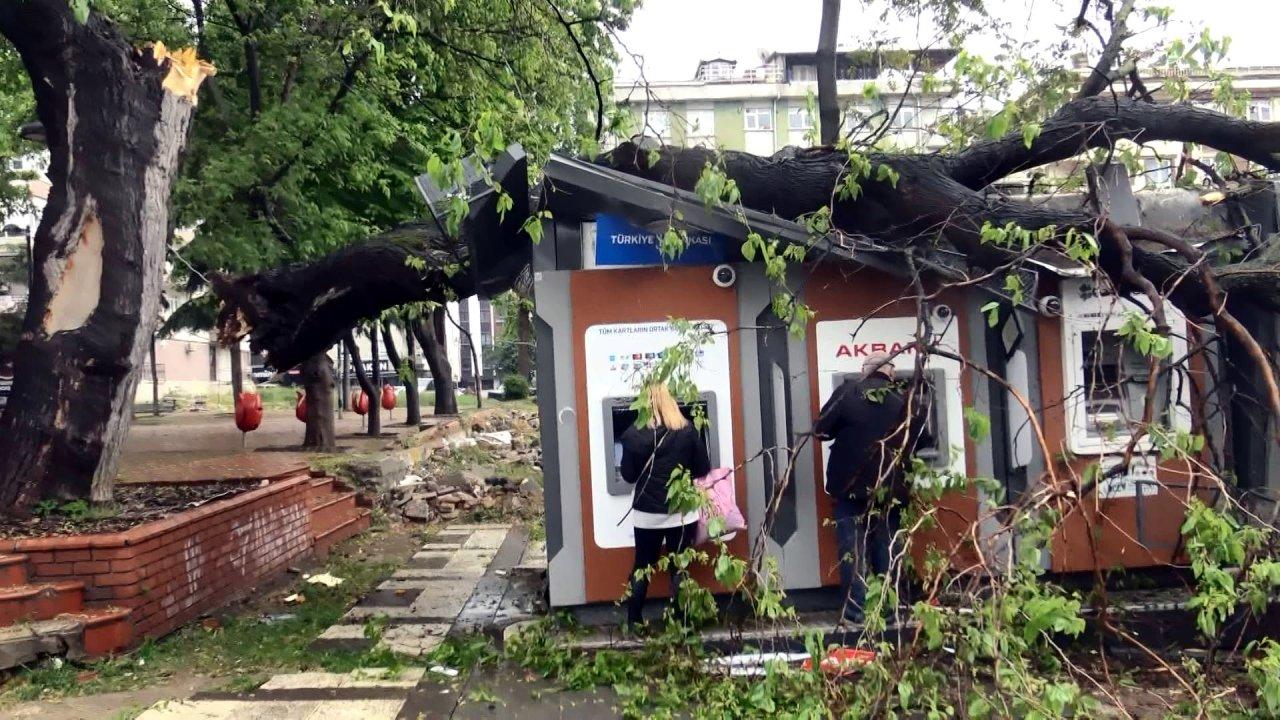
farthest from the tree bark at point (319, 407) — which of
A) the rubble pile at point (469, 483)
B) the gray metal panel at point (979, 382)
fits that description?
the gray metal panel at point (979, 382)

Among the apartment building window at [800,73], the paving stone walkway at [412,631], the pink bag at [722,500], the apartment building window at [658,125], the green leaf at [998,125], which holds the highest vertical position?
the apartment building window at [800,73]

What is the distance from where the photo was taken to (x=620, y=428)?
6168mm

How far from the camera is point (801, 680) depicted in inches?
152

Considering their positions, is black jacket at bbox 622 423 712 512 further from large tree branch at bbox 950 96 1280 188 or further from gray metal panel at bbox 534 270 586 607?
large tree branch at bbox 950 96 1280 188

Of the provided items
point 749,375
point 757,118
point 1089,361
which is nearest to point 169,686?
point 749,375

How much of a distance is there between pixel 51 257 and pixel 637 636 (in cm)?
496

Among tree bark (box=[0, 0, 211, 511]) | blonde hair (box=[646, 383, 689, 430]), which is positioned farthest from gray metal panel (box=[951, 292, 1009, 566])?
tree bark (box=[0, 0, 211, 511])

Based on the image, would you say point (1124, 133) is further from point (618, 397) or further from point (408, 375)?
point (408, 375)

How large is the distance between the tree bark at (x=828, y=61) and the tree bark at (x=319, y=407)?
26.1 feet

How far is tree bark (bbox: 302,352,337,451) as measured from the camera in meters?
13.8

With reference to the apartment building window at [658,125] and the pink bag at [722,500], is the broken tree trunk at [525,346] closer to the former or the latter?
the apartment building window at [658,125]

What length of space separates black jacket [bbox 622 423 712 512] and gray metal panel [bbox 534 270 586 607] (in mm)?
514

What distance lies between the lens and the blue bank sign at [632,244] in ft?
20.2

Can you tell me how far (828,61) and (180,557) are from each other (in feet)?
24.4
